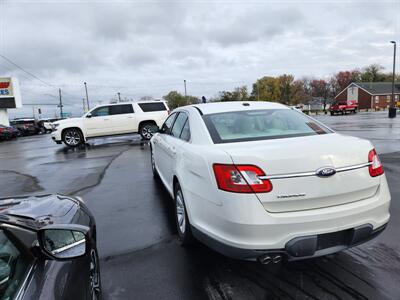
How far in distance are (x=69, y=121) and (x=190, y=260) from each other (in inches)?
585

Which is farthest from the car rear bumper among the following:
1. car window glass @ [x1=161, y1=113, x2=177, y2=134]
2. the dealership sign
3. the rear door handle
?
the dealership sign

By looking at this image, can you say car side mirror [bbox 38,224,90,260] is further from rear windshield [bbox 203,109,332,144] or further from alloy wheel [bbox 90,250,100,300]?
rear windshield [bbox 203,109,332,144]

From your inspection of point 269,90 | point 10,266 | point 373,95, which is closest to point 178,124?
point 10,266

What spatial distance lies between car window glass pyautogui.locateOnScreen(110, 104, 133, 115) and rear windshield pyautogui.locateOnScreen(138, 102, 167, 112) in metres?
0.57

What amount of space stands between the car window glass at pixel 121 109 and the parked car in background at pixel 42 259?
1520 cm

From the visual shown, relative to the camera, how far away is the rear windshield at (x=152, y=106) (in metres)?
17.6

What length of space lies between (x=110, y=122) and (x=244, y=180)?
15219mm

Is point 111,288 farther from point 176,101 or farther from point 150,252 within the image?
point 176,101

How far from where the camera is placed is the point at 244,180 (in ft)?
9.08

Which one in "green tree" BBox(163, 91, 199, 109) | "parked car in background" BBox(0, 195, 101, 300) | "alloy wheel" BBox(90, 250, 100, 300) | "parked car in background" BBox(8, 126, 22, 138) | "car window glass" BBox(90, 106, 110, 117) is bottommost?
"parked car in background" BBox(8, 126, 22, 138)

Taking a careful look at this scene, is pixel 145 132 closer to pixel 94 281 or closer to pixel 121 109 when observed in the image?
pixel 121 109

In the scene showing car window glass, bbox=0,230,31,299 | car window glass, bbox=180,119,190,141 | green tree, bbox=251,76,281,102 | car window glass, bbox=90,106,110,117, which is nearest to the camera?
car window glass, bbox=0,230,31,299

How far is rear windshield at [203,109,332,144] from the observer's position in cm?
357

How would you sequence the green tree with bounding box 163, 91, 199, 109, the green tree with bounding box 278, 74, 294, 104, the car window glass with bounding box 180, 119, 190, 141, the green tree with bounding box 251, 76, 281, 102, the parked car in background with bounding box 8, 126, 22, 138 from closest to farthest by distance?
the car window glass with bounding box 180, 119, 190, 141 → the parked car in background with bounding box 8, 126, 22, 138 → the green tree with bounding box 163, 91, 199, 109 → the green tree with bounding box 251, 76, 281, 102 → the green tree with bounding box 278, 74, 294, 104
